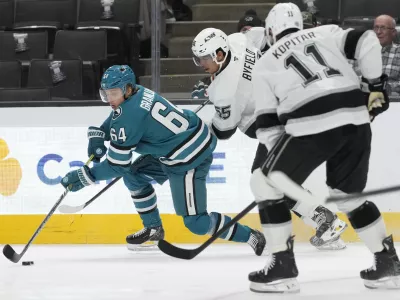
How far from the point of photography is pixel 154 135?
4.71 m

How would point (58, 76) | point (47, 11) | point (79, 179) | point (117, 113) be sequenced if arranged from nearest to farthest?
point (117, 113), point (79, 179), point (58, 76), point (47, 11)

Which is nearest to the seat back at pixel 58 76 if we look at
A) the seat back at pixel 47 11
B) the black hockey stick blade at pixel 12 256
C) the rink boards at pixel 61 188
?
the rink boards at pixel 61 188

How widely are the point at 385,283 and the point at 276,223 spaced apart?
0.50 metres

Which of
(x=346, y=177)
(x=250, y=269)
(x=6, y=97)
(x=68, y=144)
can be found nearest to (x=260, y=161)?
(x=250, y=269)

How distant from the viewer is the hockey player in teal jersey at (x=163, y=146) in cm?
461

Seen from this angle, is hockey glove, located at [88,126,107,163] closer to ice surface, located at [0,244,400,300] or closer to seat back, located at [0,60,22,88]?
ice surface, located at [0,244,400,300]

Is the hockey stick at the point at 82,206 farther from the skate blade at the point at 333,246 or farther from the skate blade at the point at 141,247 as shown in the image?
the skate blade at the point at 333,246

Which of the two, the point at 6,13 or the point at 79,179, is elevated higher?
the point at 6,13

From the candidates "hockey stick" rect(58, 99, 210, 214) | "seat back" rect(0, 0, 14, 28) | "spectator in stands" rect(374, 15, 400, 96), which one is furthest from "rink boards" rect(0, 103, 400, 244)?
"spectator in stands" rect(374, 15, 400, 96)

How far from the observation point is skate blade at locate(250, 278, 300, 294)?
12.5 feet

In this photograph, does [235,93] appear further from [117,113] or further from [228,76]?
[117,113]

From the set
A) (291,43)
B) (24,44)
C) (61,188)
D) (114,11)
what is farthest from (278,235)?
(24,44)

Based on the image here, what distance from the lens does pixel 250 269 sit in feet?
15.0

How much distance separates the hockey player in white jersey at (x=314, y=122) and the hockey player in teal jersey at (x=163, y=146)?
92cm
